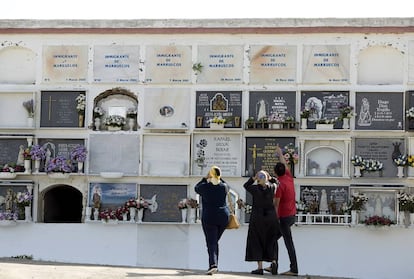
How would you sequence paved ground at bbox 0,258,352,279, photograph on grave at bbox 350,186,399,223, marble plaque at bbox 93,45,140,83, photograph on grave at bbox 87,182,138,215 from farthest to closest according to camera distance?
marble plaque at bbox 93,45,140,83 < photograph on grave at bbox 87,182,138,215 < photograph on grave at bbox 350,186,399,223 < paved ground at bbox 0,258,352,279

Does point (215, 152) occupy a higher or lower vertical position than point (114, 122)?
lower

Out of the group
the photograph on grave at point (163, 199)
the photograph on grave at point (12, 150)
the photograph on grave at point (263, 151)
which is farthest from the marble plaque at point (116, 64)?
the photograph on grave at point (263, 151)

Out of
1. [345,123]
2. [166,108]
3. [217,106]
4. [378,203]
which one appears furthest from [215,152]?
[378,203]

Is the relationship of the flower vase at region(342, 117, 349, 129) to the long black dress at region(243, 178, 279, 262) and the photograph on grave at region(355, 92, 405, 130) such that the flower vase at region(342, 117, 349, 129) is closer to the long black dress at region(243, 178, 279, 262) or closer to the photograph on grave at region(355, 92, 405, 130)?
the photograph on grave at region(355, 92, 405, 130)

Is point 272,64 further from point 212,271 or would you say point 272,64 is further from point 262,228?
point 212,271

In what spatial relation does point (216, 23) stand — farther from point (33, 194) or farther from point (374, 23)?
point (33, 194)

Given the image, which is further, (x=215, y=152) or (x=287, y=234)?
(x=215, y=152)

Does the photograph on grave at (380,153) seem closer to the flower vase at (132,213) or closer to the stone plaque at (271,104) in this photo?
the stone plaque at (271,104)

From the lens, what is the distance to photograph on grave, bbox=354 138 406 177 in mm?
15047

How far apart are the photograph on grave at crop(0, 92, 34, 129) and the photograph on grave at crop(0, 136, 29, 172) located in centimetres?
29

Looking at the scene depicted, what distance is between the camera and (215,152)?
15547 mm

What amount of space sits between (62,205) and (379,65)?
740cm

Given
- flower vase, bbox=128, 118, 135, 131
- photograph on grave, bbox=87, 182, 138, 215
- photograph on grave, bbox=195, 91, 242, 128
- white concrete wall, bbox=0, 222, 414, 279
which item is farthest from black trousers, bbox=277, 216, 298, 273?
flower vase, bbox=128, 118, 135, 131

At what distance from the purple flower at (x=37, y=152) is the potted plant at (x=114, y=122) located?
1365mm
